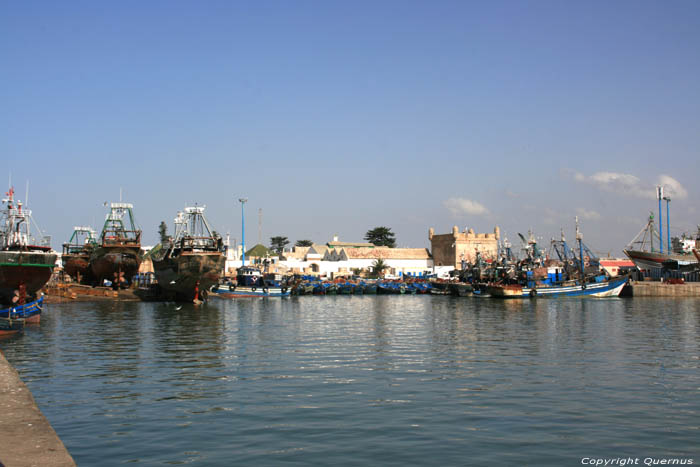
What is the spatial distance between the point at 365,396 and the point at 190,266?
45.5m

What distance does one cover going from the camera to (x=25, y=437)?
32.7 ft

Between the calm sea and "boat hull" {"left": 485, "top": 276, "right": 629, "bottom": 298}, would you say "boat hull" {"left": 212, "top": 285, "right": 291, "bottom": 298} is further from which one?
the calm sea

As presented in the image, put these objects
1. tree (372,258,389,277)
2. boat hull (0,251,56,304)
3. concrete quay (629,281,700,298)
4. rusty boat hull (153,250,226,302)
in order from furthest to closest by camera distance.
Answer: tree (372,258,389,277), concrete quay (629,281,700,298), rusty boat hull (153,250,226,302), boat hull (0,251,56,304)

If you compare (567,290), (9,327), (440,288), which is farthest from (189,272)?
(567,290)

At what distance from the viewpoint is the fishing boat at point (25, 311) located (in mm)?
31208

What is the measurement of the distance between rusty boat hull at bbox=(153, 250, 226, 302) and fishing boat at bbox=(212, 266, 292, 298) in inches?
343

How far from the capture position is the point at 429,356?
2330 cm

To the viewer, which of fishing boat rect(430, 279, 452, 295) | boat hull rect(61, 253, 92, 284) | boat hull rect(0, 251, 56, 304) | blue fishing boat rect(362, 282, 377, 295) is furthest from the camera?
blue fishing boat rect(362, 282, 377, 295)

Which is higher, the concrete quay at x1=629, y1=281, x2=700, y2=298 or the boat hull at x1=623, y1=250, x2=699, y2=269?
the boat hull at x1=623, y1=250, x2=699, y2=269

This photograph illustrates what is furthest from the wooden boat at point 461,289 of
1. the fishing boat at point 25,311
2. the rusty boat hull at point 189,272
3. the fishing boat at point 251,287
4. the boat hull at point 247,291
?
the fishing boat at point 25,311

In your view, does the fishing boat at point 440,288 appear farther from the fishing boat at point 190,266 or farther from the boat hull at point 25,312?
the boat hull at point 25,312

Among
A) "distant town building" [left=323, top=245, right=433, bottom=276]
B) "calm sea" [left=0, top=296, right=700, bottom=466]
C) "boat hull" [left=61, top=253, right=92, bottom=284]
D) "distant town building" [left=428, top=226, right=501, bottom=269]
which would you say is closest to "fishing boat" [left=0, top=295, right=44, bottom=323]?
"calm sea" [left=0, top=296, right=700, bottom=466]

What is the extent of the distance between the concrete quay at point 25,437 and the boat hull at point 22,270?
27.0m

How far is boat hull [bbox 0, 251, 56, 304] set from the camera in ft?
124
